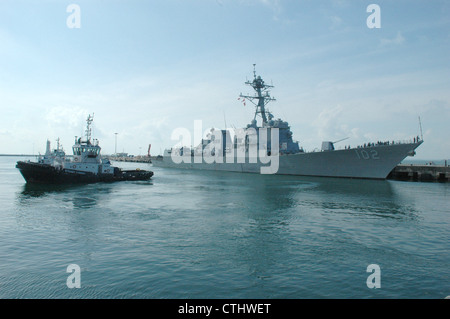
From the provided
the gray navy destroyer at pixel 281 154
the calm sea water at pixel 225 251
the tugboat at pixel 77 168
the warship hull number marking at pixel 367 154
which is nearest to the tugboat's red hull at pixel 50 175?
the tugboat at pixel 77 168

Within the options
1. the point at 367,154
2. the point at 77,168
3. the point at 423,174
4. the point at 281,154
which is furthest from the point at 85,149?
the point at 423,174

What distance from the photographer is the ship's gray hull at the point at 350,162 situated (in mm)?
31516

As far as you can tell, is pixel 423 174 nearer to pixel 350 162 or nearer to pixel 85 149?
pixel 350 162

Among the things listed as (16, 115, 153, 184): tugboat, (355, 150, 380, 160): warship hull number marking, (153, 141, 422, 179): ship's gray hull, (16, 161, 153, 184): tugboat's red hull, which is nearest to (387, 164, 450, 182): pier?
(153, 141, 422, 179): ship's gray hull

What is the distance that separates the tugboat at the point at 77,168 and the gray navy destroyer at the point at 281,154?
2005 cm

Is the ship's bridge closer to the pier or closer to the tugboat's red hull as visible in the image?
the tugboat's red hull

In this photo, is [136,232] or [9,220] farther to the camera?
[9,220]

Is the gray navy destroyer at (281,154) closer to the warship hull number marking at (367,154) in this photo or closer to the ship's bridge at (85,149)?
the warship hull number marking at (367,154)

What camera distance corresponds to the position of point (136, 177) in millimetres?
39719
